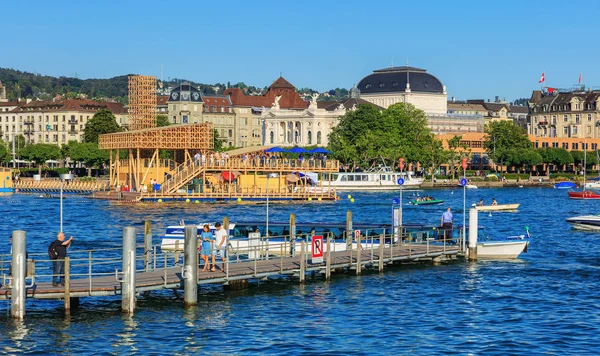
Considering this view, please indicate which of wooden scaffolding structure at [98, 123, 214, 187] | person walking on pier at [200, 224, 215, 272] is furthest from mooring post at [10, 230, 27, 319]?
wooden scaffolding structure at [98, 123, 214, 187]

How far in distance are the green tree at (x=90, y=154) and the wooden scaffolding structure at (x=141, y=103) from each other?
40.0 metres

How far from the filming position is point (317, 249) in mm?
50656

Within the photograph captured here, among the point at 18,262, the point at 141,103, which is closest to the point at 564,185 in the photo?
the point at 141,103

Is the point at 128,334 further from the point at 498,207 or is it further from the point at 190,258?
the point at 498,207

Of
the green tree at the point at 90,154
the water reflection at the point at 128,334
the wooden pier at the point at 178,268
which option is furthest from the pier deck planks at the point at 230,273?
the green tree at the point at 90,154

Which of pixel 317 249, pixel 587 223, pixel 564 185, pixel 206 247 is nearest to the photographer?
pixel 206 247

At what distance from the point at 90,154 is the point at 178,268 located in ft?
478

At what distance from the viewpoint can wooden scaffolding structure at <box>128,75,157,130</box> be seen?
147750 millimetres

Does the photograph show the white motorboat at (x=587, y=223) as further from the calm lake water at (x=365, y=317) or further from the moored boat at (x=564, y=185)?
the moored boat at (x=564, y=185)

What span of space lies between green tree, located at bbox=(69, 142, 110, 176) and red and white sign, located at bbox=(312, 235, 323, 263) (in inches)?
5539

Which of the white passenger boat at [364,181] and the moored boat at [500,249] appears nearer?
the moored boat at [500,249]

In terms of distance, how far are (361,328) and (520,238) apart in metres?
24.2

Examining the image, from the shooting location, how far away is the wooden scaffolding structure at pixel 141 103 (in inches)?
5817

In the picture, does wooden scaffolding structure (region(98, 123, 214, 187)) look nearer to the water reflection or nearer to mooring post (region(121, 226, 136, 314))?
mooring post (region(121, 226, 136, 314))
